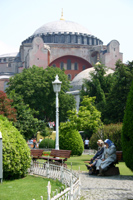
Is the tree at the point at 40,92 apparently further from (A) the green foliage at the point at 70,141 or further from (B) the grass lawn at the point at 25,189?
(B) the grass lawn at the point at 25,189

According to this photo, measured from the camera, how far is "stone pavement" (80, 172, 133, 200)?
753cm

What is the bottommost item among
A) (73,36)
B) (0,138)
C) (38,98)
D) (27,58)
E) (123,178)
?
(123,178)

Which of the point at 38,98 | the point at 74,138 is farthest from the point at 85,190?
the point at 38,98

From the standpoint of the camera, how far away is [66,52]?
205ft

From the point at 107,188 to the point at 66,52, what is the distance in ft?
180

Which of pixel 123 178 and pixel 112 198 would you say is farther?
pixel 123 178

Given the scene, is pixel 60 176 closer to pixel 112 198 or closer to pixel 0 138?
pixel 0 138

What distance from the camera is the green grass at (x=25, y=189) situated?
737 centimetres

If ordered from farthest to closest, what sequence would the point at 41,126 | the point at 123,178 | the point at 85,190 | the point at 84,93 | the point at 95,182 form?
1. the point at 84,93
2. the point at 41,126
3. the point at 123,178
4. the point at 95,182
5. the point at 85,190

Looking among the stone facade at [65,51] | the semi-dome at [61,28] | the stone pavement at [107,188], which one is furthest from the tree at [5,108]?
the semi-dome at [61,28]

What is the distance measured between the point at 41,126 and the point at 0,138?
22.1m

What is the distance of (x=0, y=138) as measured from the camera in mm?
9148

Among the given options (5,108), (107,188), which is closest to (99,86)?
(5,108)

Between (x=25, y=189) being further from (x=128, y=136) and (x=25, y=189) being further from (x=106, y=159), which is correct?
(x=106, y=159)
